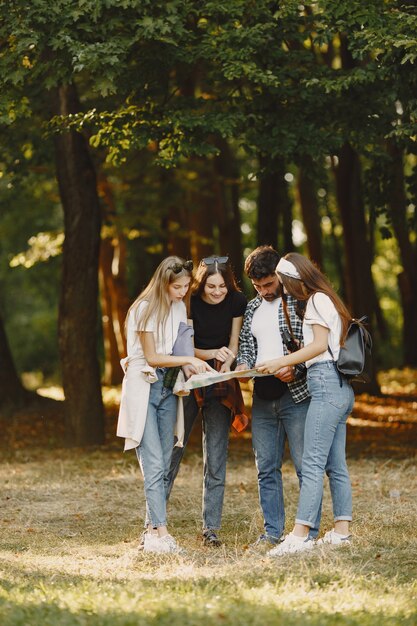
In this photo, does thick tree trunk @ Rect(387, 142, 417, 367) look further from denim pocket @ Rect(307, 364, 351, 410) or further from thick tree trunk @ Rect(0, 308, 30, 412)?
denim pocket @ Rect(307, 364, 351, 410)

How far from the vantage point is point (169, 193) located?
20.5 m

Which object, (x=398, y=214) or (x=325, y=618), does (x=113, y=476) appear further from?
(x=398, y=214)

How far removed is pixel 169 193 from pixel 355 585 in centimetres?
1529

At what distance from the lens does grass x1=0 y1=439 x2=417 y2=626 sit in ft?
17.1

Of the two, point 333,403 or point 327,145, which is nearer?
point 333,403

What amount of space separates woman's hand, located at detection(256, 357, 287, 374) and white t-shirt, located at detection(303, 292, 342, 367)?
19 centimetres

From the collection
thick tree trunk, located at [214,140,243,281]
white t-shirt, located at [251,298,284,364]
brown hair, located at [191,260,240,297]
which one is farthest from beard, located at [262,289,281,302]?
thick tree trunk, located at [214,140,243,281]

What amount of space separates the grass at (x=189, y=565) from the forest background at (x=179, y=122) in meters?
3.64

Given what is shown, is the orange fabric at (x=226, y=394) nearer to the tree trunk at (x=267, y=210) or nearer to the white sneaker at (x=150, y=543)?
the white sneaker at (x=150, y=543)

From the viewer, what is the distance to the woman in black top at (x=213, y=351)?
7.26m

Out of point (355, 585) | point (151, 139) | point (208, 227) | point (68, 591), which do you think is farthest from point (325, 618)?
point (208, 227)

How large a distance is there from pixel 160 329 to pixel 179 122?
4.37m

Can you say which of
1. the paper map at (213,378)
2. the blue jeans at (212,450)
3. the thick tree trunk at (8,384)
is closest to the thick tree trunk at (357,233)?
the thick tree trunk at (8,384)

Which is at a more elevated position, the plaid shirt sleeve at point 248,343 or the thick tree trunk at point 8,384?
the plaid shirt sleeve at point 248,343
